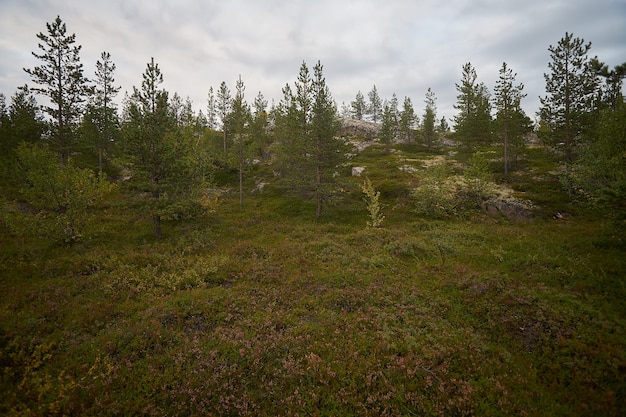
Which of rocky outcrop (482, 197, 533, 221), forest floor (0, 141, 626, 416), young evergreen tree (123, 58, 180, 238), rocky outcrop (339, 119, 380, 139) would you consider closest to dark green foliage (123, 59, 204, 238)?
young evergreen tree (123, 58, 180, 238)

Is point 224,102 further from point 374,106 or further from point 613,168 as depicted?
point 374,106

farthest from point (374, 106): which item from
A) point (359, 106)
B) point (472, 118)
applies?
point (472, 118)

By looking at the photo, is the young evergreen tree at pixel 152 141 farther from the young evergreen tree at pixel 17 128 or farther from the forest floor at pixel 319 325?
the young evergreen tree at pixel 17 128

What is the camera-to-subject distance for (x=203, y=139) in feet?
140

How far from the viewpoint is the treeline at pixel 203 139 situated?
17.8m

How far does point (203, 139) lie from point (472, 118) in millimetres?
43612

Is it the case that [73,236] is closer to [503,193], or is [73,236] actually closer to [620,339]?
[620,339]

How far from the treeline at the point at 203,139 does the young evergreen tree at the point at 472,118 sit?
172 millimetres

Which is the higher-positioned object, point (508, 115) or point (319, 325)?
point (508, 115)

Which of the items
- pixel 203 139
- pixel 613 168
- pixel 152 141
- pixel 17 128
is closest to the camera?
pixel 613 168

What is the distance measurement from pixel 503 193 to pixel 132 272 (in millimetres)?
34932

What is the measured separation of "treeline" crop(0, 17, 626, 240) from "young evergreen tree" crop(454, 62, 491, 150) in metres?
0.17

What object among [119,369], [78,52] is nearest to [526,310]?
[119,369]

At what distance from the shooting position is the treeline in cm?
1783
